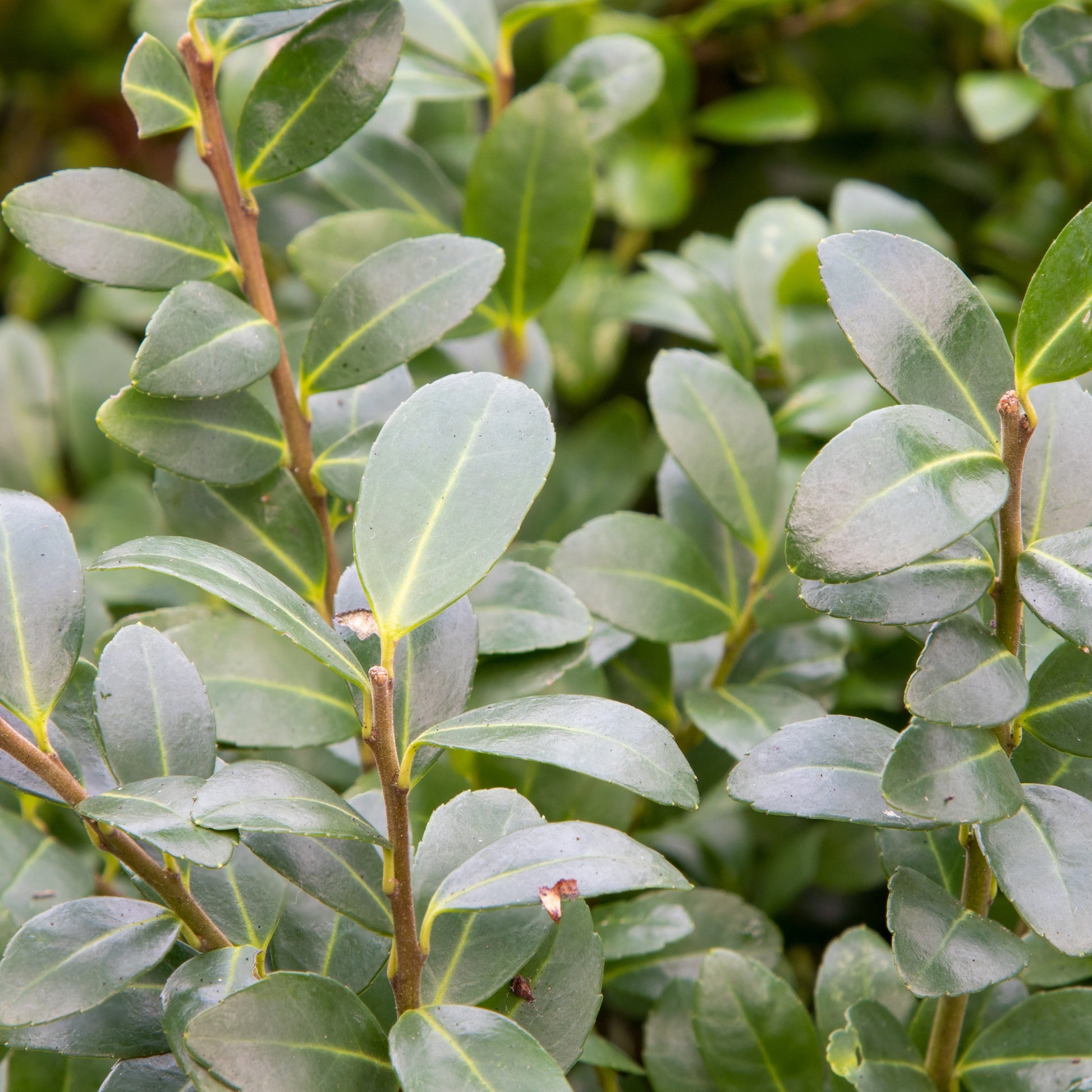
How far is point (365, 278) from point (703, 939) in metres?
0.49

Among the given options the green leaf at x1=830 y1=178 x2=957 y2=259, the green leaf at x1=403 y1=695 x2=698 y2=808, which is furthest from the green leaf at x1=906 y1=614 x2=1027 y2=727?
the green leaf at x1=830 y1=178 x2=957 y2=259

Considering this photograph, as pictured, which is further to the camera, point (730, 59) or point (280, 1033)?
point (730, 59)

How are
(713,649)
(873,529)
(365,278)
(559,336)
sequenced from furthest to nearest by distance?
(559,336)
(713,649)
(365,278)
(873,529)

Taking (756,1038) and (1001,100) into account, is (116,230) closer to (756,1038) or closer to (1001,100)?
(756,1038)

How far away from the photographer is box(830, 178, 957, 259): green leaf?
0.96m

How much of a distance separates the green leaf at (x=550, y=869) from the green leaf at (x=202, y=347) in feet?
0.99

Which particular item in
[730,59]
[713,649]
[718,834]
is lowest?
[718,834]

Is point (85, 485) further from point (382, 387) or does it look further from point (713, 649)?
point (713, 649)

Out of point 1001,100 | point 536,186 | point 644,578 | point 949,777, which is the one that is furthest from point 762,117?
point 949,777

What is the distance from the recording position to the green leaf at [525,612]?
0.65 m

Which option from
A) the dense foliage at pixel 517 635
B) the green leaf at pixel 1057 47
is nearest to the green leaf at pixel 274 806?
the dense foliage at pixel 517 635

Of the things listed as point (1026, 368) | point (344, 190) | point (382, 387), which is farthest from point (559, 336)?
point (1026, 368)

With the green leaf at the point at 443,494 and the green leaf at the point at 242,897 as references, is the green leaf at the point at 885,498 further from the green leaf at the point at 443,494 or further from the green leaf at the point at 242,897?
the green leaf at the point at 242,897

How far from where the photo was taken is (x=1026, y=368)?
20.0 inches
